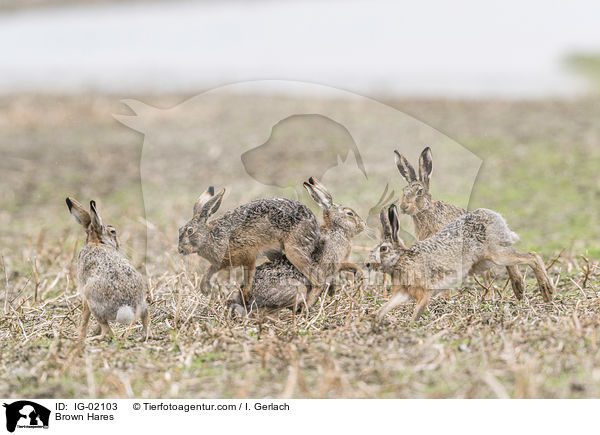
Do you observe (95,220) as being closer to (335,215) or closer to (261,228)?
(261,228)

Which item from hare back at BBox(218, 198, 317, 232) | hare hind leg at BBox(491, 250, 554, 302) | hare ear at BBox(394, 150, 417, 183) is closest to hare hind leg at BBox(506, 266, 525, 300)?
hare hind leg at BBox(491, 250, 554, 302)

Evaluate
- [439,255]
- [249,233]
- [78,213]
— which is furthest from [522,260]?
[78,213]

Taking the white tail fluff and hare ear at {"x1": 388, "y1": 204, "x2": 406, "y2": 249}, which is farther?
hare ear at {"x1": 388, "y1": 204, "x2": 406, "y2": 249}

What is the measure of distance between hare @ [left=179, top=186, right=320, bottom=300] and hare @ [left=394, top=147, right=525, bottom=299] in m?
0.79

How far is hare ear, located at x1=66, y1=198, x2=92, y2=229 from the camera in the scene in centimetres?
533

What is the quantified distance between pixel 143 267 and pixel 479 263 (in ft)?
11.5

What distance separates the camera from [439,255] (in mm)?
5324

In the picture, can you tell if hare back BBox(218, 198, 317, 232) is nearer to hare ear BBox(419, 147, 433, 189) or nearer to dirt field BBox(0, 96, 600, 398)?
dirt field BBox(0, 96, 600, 398)

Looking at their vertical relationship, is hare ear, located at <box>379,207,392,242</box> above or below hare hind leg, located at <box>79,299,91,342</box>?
above

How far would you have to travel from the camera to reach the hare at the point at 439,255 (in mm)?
5289
